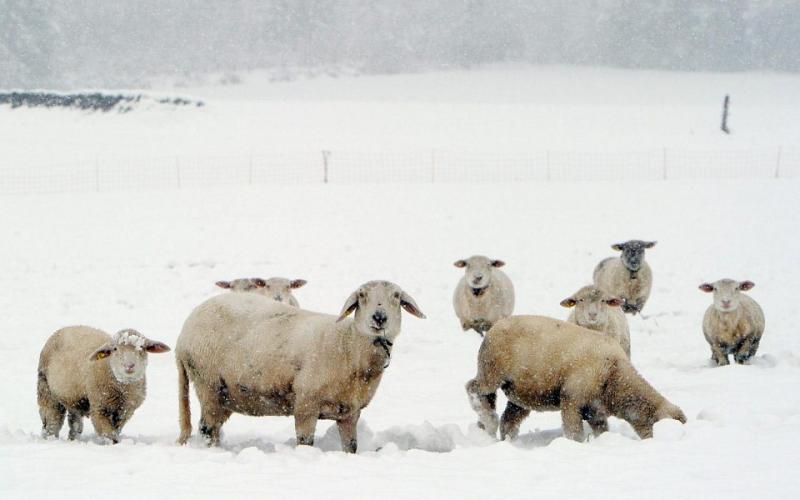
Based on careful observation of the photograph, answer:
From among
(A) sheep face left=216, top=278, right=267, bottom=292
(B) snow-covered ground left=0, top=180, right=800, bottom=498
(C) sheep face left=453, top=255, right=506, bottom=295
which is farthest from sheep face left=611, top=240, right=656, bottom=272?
(A) sheep face left=216, top=278, right=267, bottom=292

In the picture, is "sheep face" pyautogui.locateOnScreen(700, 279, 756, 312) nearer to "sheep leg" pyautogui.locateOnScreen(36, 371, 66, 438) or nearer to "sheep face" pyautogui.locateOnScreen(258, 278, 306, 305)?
"sheep face" pyautogui.locateOnScreen(258, 278, 306, 305)

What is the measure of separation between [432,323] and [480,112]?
1394 inches

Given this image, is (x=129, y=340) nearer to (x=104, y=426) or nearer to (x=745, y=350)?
(x=104, y=426)

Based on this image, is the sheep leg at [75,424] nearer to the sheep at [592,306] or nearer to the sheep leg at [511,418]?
the sheep leg at [511,418]

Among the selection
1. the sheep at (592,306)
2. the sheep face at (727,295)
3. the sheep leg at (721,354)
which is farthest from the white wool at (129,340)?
the sheep face at (727,295)

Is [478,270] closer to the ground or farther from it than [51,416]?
farther from it

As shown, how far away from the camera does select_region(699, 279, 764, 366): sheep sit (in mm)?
12766

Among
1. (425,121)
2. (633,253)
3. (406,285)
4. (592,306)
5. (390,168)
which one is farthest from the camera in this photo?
(425,121)

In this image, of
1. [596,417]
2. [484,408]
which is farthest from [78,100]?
[596,417]

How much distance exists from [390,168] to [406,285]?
16.5 meters

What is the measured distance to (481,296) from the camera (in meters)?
15.2

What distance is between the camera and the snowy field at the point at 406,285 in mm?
6750

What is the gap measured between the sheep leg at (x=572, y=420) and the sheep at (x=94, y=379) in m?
3.87

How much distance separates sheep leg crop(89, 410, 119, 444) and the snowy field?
0.24 m
